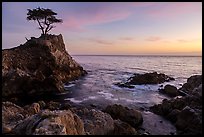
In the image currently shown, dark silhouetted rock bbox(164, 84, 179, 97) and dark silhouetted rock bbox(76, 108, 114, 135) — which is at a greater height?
dark silhouetted rock bbox(76, 108, 114, 135)

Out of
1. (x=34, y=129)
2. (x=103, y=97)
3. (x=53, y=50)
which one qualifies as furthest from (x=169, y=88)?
(x=34, y=129)

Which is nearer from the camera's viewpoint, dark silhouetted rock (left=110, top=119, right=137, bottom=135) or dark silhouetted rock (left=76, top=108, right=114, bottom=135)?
dark silhouetted rock (left=76, top=108, right=114, bottom=135)

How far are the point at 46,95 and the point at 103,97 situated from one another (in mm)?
5769

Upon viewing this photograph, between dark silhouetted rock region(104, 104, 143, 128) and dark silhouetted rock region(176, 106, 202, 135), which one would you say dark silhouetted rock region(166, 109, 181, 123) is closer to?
dark silhouetted rock region(176, 106, 202, 135)

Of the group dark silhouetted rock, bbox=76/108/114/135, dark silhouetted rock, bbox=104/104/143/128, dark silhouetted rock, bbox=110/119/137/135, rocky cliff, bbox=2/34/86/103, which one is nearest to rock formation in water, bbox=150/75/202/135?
dark silhouetted rock, bbox=104/104/143/128

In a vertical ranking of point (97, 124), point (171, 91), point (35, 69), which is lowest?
point (171, 91)

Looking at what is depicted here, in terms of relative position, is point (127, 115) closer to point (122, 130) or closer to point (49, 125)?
point (122, 130)

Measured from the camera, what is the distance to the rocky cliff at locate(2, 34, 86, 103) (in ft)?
71.1

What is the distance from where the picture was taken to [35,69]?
92.3 feet

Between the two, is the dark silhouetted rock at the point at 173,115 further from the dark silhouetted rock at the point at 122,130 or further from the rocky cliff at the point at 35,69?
the rocky cliff at the point at 35,69

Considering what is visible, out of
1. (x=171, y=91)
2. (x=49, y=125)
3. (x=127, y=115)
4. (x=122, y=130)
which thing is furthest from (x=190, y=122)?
(x=171, y=91)

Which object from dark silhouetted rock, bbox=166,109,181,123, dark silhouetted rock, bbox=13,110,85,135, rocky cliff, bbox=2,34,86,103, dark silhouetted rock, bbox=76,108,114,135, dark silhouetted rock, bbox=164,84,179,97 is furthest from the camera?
dark silhouetted rock, bbox=164,84,179,97

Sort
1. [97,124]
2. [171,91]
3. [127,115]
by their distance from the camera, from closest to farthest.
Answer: [97,124]
[127,115]
[171,91]

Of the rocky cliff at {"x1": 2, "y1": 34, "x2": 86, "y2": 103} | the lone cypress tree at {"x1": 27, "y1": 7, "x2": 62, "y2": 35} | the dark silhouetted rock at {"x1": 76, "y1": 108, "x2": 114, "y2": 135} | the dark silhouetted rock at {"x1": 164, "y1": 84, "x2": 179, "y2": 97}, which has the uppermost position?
the lone cypress tree at {"x1": 27, "y1": 7, "x2": 62, "y2": 35}
